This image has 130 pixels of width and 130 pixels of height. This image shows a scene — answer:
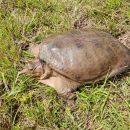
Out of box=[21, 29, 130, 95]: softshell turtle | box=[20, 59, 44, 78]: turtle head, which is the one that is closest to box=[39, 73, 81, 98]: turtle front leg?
box=[21, 29, 130, 95]: softshell turtle

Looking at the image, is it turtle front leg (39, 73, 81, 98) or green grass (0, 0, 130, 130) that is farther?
turtle front leg (39, 73, 81, 98)

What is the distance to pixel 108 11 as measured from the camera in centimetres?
378

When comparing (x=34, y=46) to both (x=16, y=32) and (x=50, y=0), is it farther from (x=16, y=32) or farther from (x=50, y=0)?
(x=50, y=0)

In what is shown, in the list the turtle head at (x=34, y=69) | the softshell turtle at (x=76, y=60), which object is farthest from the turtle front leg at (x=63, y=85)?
the turtle head at (x=34, y=69)

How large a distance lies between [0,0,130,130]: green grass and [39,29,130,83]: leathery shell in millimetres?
143

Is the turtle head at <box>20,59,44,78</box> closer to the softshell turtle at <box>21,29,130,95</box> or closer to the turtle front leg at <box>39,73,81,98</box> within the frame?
the softshell turtle at <box>21,29,130,95</box>

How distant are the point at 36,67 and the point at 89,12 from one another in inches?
36.6

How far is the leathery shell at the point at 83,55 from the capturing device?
310 centimetres

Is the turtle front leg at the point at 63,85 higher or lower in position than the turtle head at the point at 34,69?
lower

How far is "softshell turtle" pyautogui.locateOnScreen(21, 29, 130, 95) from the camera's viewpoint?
3102mm

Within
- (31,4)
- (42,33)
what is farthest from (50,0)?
(42,33)

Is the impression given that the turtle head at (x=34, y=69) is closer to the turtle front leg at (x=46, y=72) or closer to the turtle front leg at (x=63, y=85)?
the turtle front leg at (x=46, y=72)

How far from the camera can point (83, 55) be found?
3109 mm

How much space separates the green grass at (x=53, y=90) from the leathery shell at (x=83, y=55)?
0.14 m
